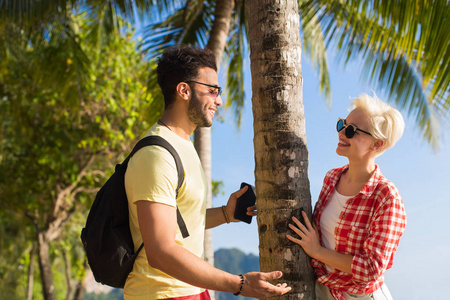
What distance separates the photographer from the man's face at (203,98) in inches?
98.3

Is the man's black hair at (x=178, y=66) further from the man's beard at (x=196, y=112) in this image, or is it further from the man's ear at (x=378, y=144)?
the man's ear at (x=378, y=144)

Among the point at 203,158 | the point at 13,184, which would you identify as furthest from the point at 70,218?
the point at 203,158

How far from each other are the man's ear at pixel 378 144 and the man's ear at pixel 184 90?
1.05m

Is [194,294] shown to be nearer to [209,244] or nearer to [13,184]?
[209,244]

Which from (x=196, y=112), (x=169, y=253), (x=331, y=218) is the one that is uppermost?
(x=196, y=112)

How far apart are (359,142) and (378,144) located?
10 centimetres

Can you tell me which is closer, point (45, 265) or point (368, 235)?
point (368, 235)

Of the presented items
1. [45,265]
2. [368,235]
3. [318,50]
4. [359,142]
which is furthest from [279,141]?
[45,265]

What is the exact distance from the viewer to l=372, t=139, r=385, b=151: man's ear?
2520 millimetres

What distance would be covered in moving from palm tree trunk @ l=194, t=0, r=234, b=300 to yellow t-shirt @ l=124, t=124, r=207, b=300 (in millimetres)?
4448

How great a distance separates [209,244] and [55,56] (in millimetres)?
5235

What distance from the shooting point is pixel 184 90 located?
2.49 m

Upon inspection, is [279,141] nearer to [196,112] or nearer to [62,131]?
[196,112]

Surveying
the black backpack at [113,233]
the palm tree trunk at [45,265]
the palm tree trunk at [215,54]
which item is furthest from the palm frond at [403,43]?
the palm tree trunk at [45,265]
